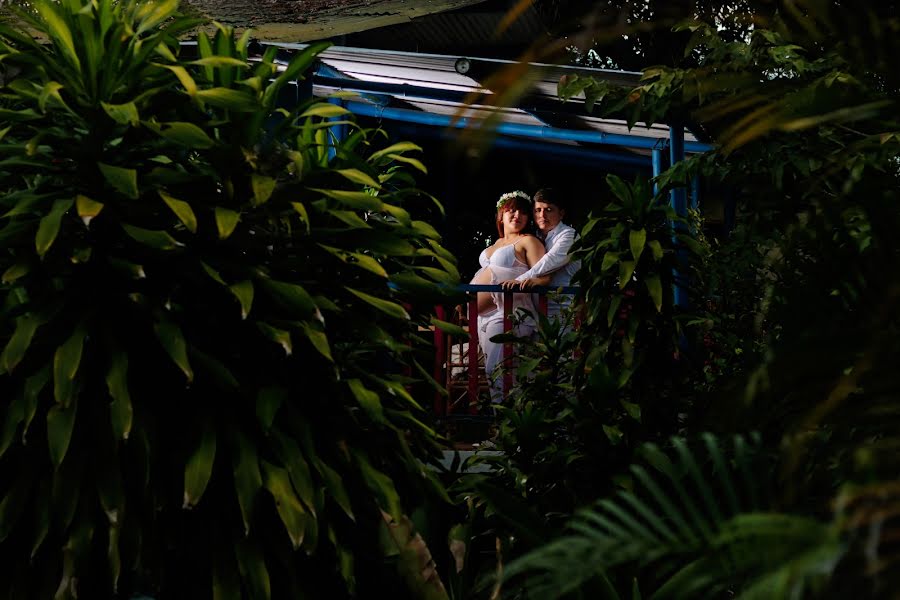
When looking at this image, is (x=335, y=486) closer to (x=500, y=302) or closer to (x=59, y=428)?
(x=59, y=428)

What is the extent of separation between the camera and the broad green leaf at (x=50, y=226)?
2.34 meters

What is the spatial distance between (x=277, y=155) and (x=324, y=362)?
1.84 feet

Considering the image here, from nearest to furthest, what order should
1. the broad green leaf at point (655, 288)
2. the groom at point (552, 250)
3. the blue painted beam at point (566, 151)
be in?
the broad green leaf at point (655, 288), the groom at point (552, 250), the blue painted beam at point (566, 151)

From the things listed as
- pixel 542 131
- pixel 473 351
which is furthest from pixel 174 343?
pixel 542 131

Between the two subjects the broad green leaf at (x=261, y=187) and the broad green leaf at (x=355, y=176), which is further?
the broad green leaf at (x=355, y=176)

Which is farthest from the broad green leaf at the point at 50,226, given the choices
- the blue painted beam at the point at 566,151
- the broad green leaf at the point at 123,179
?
the blue painted beam at the point at 566,151

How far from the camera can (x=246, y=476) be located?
2463mm

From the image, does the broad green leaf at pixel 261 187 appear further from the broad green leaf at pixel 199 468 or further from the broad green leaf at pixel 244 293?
the broad green leaf at pixel 199 468

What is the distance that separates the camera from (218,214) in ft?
8.18

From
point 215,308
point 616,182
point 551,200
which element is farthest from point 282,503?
point 551,200

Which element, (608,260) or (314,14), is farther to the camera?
(314,14)

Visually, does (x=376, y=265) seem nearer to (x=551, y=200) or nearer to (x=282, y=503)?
(x=282, y=503)

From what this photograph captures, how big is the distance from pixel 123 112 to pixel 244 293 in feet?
1.71

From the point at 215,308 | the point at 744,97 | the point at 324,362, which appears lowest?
the point at 324,362
